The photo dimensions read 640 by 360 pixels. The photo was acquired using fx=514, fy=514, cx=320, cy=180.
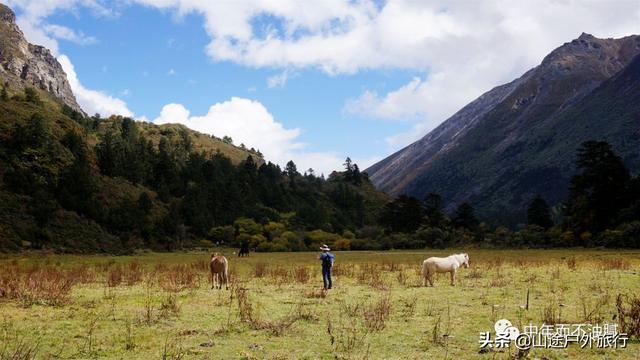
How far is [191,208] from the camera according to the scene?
4719 inches

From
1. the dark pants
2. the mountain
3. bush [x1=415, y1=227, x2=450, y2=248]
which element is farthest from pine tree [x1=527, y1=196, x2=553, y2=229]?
the dark pants

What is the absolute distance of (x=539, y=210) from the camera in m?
100

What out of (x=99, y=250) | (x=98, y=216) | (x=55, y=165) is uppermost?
(x=55, y=165)

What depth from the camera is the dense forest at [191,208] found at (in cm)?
8075

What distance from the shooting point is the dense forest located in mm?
80750

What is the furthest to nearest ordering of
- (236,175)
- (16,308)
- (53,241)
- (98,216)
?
(236,175)
(98,216)
(53,241)
(16,308)

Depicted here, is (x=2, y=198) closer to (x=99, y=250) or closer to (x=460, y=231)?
(x=99, y=250)

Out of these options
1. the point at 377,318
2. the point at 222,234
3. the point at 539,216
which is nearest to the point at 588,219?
the point at 539,216

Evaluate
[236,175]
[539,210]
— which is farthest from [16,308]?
[236,175]

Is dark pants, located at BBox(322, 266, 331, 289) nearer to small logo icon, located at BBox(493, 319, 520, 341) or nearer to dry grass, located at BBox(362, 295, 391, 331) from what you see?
dry grass, located at BBox(362, 295, 391, 331)

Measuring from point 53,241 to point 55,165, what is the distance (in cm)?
2465

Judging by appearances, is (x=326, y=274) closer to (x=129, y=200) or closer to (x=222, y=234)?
(x=129, y=200)

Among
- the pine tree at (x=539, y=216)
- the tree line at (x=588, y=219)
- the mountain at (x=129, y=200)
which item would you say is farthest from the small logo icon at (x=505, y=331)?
the pine tree at (x=539, y=216)

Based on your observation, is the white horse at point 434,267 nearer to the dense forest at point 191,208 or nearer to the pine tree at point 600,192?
the dense forest at point 191,208
